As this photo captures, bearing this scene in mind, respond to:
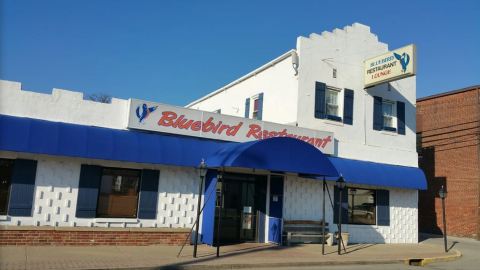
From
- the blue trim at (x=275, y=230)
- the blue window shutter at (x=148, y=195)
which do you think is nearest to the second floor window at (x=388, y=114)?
the blue trim at (x=275, y=230)

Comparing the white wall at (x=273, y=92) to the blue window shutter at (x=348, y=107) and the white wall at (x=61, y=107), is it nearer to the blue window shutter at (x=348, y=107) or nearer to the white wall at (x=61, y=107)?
the blue window shutter at (x=348, y=107)

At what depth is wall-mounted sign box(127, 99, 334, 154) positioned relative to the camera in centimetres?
1498

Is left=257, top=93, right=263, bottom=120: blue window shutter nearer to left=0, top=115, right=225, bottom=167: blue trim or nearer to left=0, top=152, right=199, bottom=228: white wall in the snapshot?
left=0, top=115, right=225, bottom=167: blue trim

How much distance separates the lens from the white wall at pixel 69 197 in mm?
13281

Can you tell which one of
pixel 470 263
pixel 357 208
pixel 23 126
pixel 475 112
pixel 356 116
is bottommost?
pixel 470 263

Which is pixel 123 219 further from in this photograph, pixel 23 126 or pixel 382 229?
pixel 382 229

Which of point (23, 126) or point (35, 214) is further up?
point (23, 126)

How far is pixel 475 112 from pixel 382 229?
10287mm

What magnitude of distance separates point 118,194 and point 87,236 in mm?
1674

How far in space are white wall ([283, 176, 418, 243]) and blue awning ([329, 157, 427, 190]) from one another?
77cm

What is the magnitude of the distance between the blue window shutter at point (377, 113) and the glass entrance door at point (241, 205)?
6.81m

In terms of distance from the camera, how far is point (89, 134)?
543 inches

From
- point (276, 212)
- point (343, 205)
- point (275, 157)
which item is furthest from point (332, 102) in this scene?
point (275, 157)

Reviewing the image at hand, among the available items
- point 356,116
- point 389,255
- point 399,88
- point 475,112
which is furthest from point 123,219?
point 475,112
